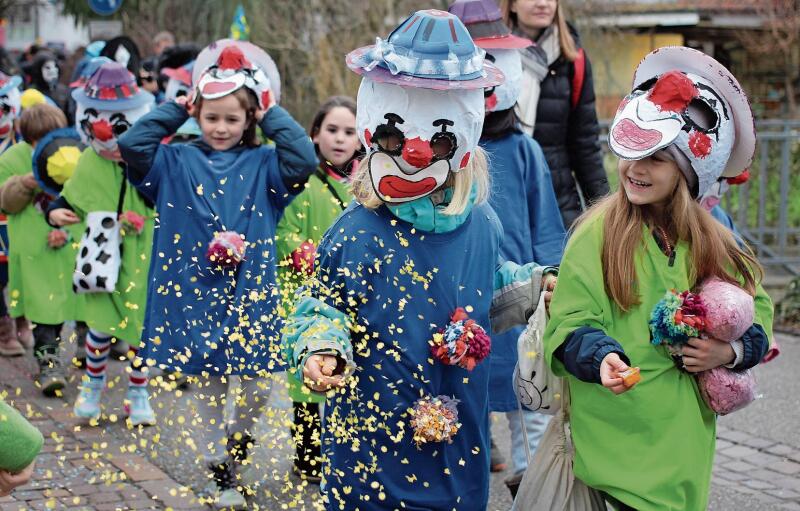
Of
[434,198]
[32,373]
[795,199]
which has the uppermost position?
[434,198]

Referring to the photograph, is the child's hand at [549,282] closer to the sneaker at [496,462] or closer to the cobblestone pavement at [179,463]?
the cobblestone pavement at [179,463]

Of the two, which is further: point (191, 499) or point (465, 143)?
point (191, 499)

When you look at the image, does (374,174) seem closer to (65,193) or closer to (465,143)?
(465,143)

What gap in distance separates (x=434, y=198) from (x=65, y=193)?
11.6 feet

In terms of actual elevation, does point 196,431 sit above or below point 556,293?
below

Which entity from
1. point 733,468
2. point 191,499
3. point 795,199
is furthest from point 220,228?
point 795,199

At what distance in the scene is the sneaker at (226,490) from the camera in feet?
16.6

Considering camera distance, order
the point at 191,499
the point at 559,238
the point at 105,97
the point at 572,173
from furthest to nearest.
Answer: the point at 105,97 → the point at 572,173 → the point at 191,499 → the point at 559,238

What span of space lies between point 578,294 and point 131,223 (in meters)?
3.54

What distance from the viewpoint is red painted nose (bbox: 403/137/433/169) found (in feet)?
11.1

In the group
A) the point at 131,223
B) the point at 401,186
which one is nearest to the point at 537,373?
the point at 401,186

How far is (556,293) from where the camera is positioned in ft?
11.5

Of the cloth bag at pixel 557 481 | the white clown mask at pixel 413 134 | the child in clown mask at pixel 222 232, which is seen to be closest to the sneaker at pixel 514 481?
the child in clown mask at pixel 222 232

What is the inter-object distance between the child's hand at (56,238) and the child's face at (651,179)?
512cm
